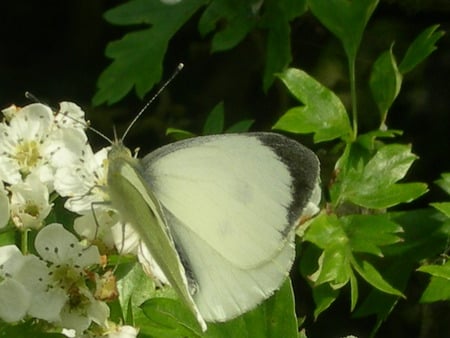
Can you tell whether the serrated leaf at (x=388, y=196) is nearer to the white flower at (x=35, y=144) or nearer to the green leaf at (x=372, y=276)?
the green leaf at (x=372, y=276)

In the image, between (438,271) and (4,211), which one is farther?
(438,271)

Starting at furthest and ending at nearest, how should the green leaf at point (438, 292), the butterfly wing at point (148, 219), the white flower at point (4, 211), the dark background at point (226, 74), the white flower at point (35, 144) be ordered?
the dark background at point (226, 74), the green leaf at point (438, 292), the white flower at point (35, 144), the white flower at point (4, 211), the butterfly wing at point (148, 219)

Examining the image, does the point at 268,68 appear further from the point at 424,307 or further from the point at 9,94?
the point at 9,94

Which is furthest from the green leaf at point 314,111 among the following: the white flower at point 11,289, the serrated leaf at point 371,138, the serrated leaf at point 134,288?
the white flower at point 11,289

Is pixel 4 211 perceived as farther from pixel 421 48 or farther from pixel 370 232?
pixel 421 48

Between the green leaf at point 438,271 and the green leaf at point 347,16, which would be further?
the green leaf at point 347,16

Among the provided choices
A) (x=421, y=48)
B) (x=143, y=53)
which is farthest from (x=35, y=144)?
(x=421, y=48)

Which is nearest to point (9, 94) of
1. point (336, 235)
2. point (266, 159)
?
point (336, 235)

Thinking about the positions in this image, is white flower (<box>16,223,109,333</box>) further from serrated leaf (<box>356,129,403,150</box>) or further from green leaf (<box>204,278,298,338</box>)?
serrated leaf (<box>356,129,403,150</box>)
